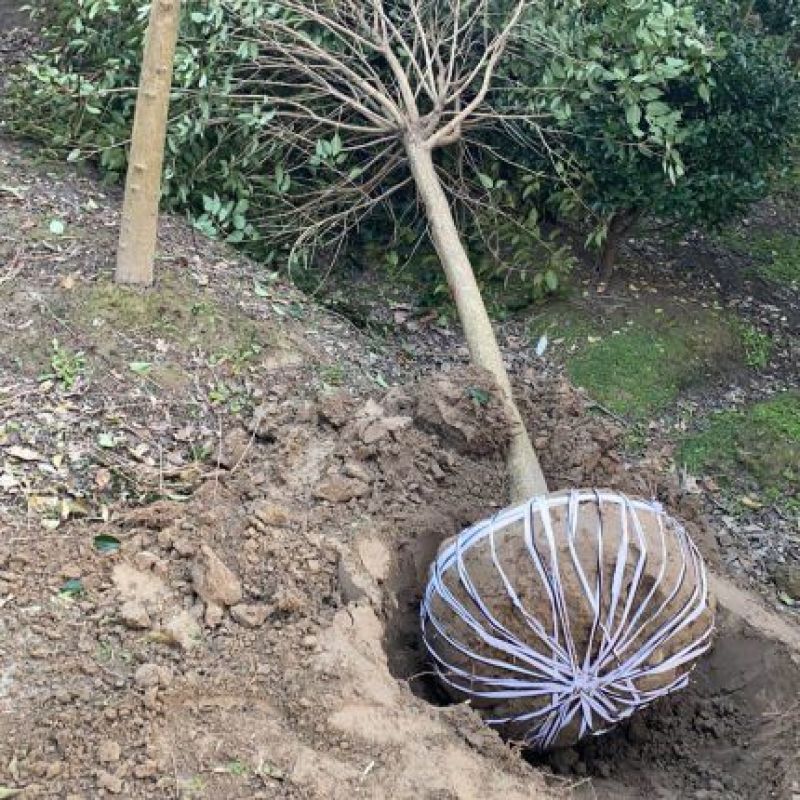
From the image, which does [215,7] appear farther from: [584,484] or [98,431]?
[584,484]

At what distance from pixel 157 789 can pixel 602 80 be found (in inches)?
172

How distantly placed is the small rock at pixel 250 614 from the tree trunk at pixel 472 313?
47.2 inches

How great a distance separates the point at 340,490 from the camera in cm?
379

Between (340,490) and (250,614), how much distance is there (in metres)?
0.71

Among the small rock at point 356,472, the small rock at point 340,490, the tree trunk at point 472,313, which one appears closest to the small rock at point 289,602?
the small rock at point 340,490

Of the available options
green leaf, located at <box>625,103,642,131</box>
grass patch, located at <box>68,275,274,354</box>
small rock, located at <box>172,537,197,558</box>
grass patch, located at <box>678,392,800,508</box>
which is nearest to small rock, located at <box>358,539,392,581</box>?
small rock, located at <box>172,537,197,558</box>

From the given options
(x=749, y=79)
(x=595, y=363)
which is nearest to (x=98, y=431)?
(x=595, y=363)

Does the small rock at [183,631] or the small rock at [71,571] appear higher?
the small rock at [183,631]

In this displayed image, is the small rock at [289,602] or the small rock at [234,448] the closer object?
the small rock at [289,602]

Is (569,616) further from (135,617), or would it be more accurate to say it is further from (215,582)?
(135,617)

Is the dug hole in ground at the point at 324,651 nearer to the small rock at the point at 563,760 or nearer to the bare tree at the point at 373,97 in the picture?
the small rock at the point at 563,760

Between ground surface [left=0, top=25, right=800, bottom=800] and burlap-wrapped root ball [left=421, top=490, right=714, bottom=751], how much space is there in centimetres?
19

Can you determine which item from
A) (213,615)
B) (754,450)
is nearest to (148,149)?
(213,615)

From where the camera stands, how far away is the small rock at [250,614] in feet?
10.4
